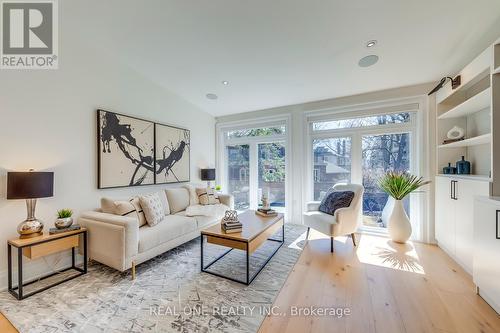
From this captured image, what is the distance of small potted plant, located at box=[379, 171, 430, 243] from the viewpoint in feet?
10.5

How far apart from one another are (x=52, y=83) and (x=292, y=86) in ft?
10.8

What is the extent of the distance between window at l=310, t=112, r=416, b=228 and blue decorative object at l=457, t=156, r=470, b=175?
69cm

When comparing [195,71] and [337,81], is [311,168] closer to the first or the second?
[337,81]

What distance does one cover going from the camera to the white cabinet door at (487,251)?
5.82 ft

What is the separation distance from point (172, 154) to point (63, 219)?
195 cm

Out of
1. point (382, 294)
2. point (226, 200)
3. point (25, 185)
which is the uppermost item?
point (25, 185)

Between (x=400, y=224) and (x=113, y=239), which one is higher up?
(x=113, y=239)

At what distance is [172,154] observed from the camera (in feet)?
13.2

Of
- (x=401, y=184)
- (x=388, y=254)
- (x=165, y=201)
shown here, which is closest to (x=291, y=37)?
(x=401, y=184)

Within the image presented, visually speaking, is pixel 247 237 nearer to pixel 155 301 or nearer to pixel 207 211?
pixel 155 301

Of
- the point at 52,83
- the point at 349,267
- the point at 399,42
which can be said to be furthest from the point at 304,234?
the point at 52,83

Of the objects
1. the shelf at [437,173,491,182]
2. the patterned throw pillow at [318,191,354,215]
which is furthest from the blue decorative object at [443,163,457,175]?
the patterned throw pillow at [318,191,354,215]

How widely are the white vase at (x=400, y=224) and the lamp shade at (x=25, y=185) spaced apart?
450cm

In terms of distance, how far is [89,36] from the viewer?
8.89 feet
